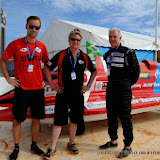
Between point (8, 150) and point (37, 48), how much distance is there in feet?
5.18

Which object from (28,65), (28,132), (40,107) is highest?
(28,65)

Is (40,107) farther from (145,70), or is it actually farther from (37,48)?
(145,70)

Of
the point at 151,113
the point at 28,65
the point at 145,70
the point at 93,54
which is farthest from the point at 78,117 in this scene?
the point at 151,113

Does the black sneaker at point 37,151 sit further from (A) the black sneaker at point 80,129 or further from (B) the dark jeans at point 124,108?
(B) the dark jeans at point 124,108

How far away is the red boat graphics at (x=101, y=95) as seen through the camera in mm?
2871

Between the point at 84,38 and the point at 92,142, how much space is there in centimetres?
616

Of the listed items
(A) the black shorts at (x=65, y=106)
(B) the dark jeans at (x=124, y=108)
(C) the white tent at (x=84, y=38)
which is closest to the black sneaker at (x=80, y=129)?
(A) the black shorts at (x=65, y=106)

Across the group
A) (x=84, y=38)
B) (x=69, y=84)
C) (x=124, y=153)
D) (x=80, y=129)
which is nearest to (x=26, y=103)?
(x=69, y=84)

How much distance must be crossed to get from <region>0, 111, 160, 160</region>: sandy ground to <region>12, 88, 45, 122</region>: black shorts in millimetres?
593

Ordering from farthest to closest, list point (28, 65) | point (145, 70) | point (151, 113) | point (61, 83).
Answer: point (151, 113) < point (145, 70) < point (61, 83) < point (28, 65)

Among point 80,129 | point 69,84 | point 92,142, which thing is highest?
point 69,84

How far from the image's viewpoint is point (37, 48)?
7.52 feet

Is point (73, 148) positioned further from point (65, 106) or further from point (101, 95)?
point (101, 95)

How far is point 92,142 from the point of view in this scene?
2857 millimetres
